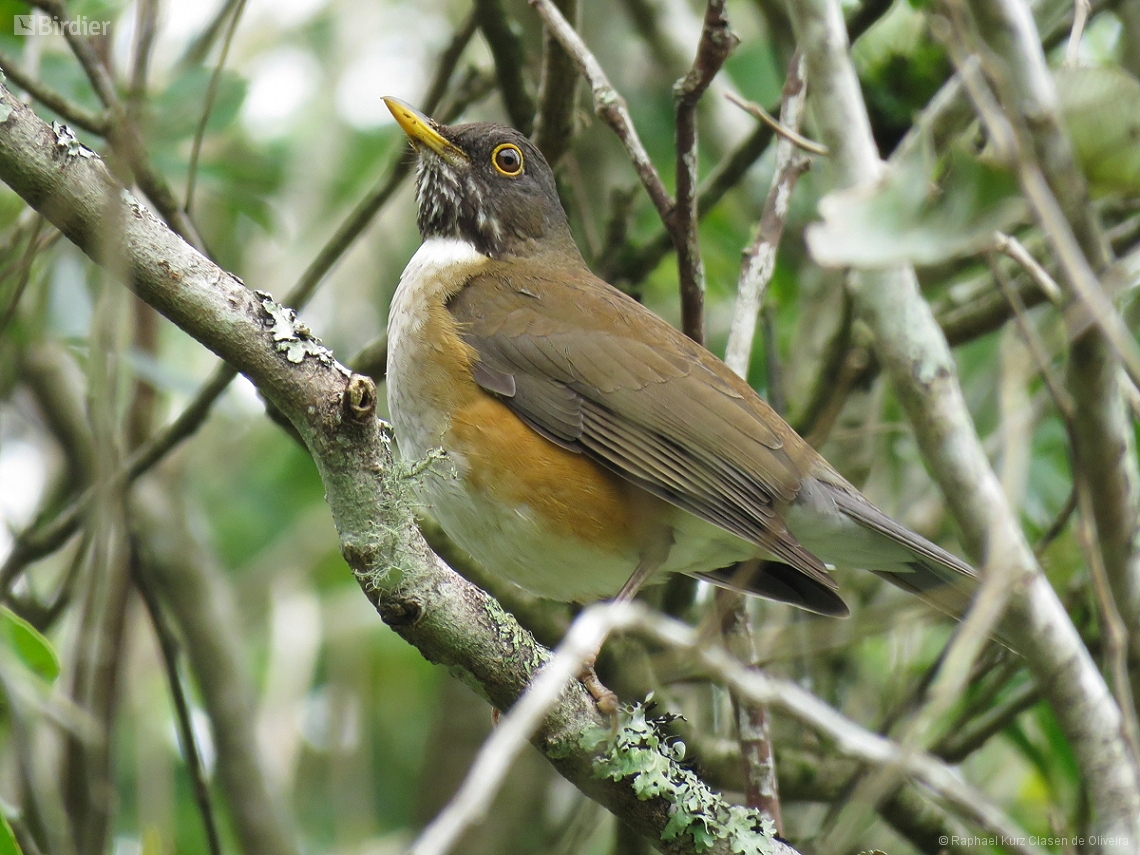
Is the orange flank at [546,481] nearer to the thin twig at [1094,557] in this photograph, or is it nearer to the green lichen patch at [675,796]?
the green lichen patch at [675,796]

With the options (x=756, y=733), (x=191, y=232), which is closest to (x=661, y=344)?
(x=756, y=733)

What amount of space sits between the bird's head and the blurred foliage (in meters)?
0.29

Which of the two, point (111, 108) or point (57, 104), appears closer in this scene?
point (111, 108)

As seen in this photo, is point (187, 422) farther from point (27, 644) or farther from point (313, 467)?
point (313, 467)

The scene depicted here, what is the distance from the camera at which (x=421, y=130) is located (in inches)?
228

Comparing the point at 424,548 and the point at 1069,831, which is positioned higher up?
the point at 1069,831

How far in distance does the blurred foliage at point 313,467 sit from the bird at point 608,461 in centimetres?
47

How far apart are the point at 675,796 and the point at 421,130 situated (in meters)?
3.48

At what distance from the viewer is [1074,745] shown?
7.78ft

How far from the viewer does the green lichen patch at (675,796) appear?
143 inches

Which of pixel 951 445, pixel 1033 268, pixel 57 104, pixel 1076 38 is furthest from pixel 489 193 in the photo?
pixel 951 445

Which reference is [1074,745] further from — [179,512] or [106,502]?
[179,512]

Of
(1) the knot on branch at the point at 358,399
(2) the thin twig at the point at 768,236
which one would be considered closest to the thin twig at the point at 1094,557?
(1) the knot on branch at the point at 358,399

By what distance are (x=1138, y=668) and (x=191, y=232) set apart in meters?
4.00
